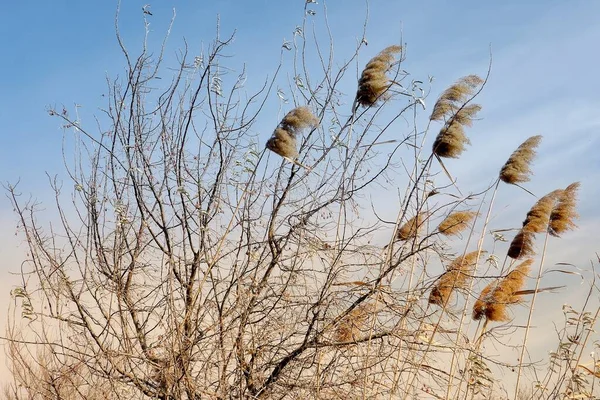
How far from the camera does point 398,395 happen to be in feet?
16.2

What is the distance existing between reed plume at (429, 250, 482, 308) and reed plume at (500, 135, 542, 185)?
0.85 meters

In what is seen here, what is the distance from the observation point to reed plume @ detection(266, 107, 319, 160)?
4.87m

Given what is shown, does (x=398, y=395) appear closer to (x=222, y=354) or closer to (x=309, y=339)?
(x=309, y=339)

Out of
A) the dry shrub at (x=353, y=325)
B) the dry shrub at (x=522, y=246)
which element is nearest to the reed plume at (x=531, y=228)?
the dry shrub at (x=522, y=246)

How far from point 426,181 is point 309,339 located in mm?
1371

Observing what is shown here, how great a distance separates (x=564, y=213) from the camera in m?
5.52

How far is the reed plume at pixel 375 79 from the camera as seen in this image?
5.16 meters

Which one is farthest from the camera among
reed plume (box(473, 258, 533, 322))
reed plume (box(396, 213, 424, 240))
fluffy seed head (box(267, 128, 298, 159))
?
reed plume (box(473, 258, 533, 322))

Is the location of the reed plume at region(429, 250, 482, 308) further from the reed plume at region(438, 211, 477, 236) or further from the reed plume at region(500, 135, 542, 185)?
the reed plume at region(500, 135, 542, 185)

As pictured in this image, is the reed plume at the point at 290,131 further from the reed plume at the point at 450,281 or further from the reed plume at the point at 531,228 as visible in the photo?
the reed plume at the point at 531,228

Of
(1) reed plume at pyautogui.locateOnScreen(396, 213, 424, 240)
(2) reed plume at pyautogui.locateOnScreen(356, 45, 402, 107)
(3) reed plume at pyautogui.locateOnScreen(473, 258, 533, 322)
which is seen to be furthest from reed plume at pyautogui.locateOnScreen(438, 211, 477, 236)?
(2) reed plume at pyautogui.locateOnScreen(356, 45, 402, 107)

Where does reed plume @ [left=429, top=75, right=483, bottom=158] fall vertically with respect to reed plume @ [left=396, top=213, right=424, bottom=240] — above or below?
above

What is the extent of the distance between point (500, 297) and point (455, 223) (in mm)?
626

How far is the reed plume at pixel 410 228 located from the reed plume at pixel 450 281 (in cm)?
33
